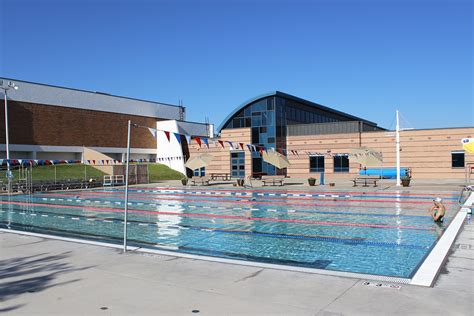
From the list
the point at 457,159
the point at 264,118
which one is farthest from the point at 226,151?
the point at 457,159

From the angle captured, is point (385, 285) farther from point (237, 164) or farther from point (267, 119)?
point (237, 164)

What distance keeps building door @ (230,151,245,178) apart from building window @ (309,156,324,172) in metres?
7.95

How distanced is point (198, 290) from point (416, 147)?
34.9m

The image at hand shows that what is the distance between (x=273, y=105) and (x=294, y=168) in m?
7.24

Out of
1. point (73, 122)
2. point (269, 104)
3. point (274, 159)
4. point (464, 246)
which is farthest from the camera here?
point (73, 122)

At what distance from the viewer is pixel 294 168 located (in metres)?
42.8

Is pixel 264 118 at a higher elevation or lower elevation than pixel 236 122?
higher

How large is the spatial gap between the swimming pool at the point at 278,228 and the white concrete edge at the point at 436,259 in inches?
10.1

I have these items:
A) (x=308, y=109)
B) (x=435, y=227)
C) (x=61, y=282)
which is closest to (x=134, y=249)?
(x=61, y=282)

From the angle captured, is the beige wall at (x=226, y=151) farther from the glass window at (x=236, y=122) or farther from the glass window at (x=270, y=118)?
the glass window at (x=270, y=118)

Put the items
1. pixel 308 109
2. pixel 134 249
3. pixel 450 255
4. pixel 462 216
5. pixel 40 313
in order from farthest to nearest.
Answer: pixel 308 109, pixel 462 216, pixel 134 249, pixel 450 255, pixel 40 313

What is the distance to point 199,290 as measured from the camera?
577cm

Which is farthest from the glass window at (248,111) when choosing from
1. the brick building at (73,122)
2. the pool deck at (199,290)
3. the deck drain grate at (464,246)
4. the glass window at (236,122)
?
the pool deck at (199,290)

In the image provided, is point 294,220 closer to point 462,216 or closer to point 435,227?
point 435,227
